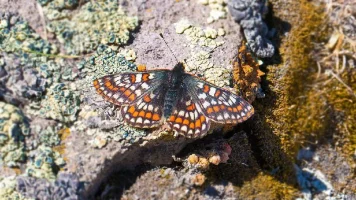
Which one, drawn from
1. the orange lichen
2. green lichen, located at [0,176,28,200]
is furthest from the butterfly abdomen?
green lichen, located at [0,176,28,200]

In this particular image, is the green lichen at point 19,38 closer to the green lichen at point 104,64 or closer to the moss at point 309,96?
the green lichen at point 104,64

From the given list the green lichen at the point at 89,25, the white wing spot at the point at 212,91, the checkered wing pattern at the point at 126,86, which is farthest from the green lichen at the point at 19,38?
the white wing spot at the point at 212,91

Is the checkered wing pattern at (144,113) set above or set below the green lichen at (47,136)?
above

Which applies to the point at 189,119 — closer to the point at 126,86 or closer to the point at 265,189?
the point at 126,86

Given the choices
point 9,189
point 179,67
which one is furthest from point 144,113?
point 9,189

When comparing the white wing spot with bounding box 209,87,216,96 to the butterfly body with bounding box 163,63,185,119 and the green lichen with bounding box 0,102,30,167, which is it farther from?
the green lichen with bounding box 0,102,30,167

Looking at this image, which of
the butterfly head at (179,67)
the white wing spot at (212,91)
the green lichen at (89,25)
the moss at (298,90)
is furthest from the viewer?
the moss at (298,90)

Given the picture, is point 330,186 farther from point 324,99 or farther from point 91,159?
point 91,159
